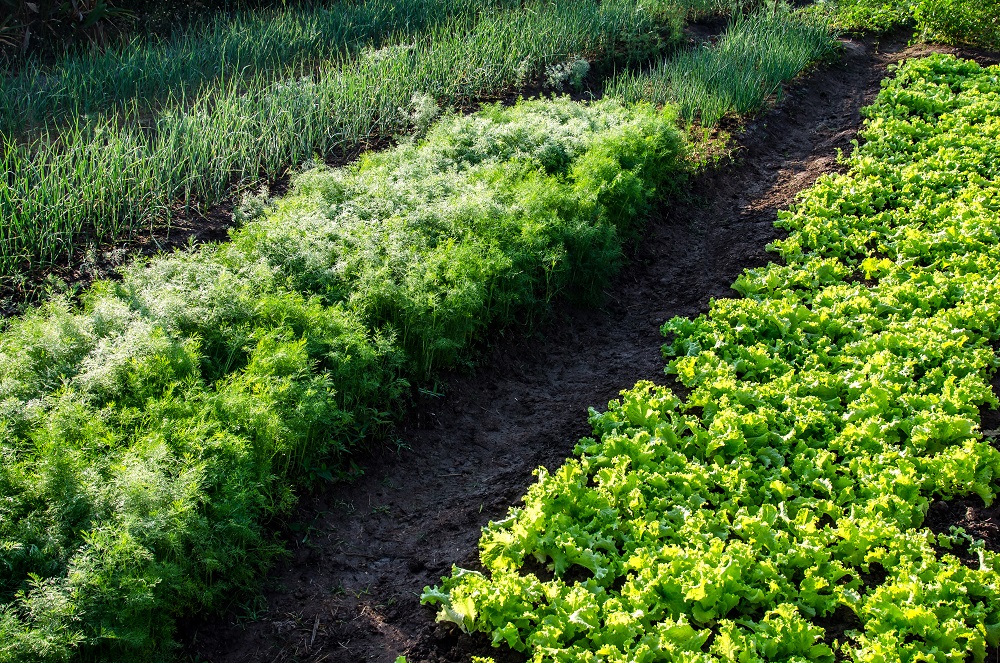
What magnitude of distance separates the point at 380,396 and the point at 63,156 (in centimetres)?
369

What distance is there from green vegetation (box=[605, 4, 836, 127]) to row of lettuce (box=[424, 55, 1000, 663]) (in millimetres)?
3110

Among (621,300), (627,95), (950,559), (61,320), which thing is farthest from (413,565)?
(627,95)

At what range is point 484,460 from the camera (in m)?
4.80

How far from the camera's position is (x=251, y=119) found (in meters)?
7.19

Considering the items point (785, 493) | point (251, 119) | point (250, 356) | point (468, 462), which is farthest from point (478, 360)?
point (251, 119)

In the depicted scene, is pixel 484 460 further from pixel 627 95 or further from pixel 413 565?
pixel 627 95

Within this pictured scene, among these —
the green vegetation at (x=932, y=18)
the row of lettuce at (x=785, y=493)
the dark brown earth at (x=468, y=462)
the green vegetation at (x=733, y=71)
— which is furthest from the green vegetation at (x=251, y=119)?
the row of lettuce at (x=785, y=493)

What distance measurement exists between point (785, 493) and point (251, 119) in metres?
5.54

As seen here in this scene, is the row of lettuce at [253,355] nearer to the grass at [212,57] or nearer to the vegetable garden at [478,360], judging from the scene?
the vegetable garden at [478,360]

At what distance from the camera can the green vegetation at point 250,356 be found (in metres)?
3.06

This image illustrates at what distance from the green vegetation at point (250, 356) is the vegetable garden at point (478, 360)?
0.02 meters

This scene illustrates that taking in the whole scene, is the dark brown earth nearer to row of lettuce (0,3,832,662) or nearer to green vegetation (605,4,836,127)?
row of lettuce (0,3,832,662)

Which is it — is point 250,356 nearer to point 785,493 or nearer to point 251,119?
Result: point 785,493

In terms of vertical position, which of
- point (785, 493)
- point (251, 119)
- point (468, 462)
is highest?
point (251, 119)
